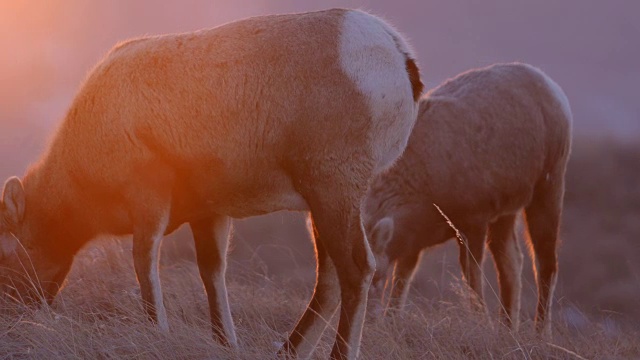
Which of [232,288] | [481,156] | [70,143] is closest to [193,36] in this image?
[70,143]

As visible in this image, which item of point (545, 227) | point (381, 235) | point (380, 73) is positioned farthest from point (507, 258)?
point (380, 73)

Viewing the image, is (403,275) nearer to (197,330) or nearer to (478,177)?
(478,177)

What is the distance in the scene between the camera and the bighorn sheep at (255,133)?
5.85m

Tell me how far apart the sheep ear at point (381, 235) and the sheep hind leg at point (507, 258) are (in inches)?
72.6

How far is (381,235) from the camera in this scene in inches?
336

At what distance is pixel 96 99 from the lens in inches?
253

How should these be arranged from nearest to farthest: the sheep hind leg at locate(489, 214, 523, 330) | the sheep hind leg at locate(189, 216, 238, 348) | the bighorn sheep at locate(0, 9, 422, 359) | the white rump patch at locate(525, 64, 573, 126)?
1. the bighorn sheep at locate(0, 9, 422, 359)
2. the sheep hind leg at locate(189, 216, 238, 348)
3. the white rump patch at locate(525, 64, 573, 126)
4. the sheep hind leg at locate(489, 214, 523, 330)

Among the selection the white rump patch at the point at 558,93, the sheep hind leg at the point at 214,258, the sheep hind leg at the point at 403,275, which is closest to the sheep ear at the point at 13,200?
the sheep hind leg at the point at 214,258

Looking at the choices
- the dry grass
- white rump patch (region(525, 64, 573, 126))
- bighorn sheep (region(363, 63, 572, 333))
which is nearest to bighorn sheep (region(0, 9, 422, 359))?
the dry grass

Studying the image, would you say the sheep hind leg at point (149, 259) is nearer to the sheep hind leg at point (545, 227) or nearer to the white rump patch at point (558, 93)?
the sheep hind leg at point (545, 227)

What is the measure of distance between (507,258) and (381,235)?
6.74ft

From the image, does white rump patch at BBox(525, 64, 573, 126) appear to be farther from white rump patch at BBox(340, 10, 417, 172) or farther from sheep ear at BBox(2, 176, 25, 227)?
sheep ear at BBox(2, 176, 25, 227)

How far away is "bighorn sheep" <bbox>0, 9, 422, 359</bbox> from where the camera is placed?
585cm

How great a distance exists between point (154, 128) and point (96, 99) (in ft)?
1.79
